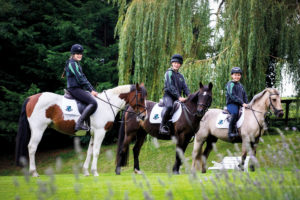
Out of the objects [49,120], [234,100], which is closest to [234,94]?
[234,100]

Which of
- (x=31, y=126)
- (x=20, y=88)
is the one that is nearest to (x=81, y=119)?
(x=31, y=126)

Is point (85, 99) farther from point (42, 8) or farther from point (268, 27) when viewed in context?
point (42, 8)

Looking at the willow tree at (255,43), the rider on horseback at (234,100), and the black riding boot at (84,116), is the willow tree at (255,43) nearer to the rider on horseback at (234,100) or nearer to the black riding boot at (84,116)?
the rider on horseback at (234,100)

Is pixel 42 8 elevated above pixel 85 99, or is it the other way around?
pixel 42 8

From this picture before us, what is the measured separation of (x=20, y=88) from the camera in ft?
62.1

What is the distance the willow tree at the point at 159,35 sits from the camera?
13.1 metres

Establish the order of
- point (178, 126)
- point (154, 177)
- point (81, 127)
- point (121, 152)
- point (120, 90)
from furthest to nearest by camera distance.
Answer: point (121, 152) < point (120, 90) < point (178, 126) < point (81, 127) < point (154, 177)

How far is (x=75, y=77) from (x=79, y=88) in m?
0.26

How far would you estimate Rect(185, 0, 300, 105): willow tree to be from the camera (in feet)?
37.7

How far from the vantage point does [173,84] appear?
27.0ft

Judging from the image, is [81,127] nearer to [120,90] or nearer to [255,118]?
[120,90]

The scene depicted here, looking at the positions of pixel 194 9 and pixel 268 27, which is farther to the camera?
pixel 194 9

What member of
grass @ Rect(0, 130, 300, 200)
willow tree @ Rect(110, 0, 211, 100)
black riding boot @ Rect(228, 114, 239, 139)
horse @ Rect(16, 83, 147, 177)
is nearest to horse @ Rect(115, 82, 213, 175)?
grass @ Rect(0, 130, 300, 200)

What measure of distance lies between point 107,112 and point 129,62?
6898 millimetres
